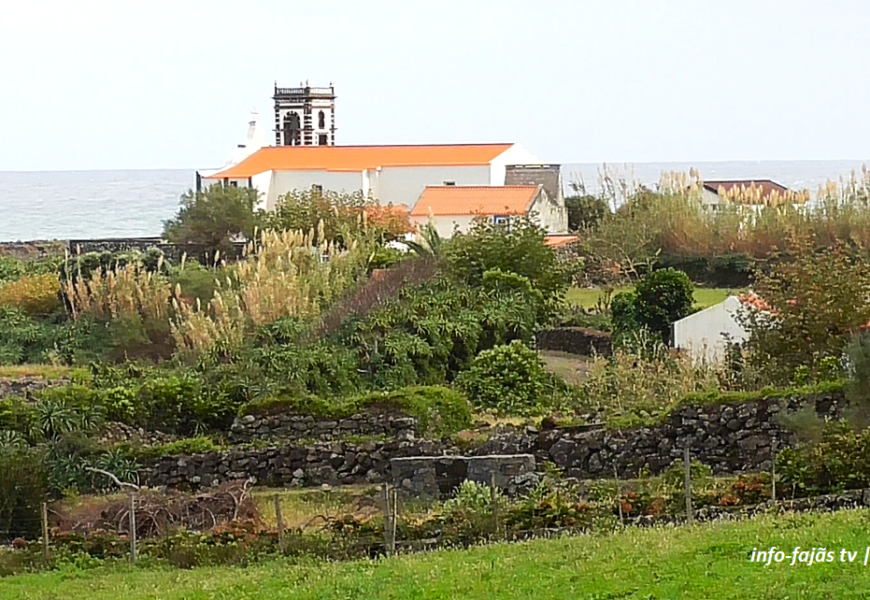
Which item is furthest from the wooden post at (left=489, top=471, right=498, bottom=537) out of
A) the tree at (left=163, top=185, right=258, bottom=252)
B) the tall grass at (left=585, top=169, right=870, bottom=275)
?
the tree at (left=163, top=185, right=258, bottom=252)

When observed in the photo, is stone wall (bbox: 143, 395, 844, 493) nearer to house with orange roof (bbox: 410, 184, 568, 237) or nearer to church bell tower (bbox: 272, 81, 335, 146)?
house with orange roof (bbox: 410, 184, 568, 237)

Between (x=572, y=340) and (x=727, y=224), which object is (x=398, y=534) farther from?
(x=727, y=224)

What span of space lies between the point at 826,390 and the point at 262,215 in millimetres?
28722

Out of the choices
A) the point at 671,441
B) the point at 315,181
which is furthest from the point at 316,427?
the point at 315,181

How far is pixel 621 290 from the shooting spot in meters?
32.1

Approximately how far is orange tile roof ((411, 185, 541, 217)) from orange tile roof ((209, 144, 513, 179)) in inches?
340

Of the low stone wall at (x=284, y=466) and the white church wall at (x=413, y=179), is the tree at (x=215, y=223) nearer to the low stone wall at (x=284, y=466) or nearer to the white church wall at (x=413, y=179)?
the white church wall at (x=413, y=179)

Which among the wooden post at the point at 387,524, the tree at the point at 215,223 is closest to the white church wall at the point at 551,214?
the tree at the point at 215,223

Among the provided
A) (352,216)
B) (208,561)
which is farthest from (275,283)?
(352,216)

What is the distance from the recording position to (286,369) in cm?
1802

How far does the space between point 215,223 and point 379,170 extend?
2166 cm

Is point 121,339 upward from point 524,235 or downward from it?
downward

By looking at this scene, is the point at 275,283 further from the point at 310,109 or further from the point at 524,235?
the point at 310,109

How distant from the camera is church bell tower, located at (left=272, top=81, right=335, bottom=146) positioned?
73250 millimetres
